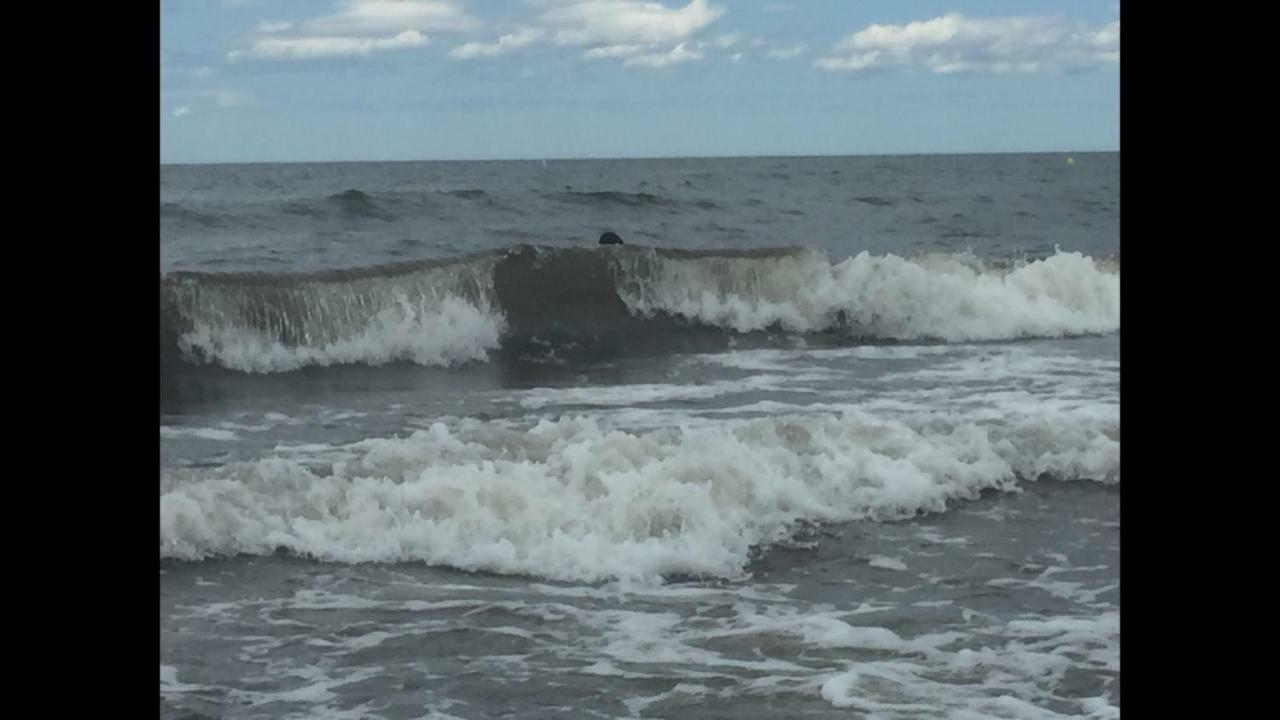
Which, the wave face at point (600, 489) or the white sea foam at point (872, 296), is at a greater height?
the white sea foam at point (872, 296)

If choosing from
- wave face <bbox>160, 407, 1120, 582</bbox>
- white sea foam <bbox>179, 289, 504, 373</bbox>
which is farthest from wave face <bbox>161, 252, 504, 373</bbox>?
wave face <bbox>160, 407, 1120, 582</bbox>

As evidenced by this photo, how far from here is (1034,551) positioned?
19.6ft

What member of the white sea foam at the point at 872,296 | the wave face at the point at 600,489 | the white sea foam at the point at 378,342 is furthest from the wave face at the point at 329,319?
the wave face at the point at 600,489

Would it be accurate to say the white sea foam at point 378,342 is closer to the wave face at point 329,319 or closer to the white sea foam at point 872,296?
the wave face at point 329,319

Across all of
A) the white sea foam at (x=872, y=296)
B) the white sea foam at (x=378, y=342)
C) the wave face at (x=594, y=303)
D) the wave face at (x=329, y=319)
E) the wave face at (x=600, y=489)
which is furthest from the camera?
the white sea foam at (x=872, y=296)

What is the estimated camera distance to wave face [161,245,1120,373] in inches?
460

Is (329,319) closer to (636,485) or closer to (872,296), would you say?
(872,296)

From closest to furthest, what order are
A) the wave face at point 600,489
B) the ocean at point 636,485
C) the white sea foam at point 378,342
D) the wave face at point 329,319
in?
the ocean at point 636,485 < the wave face at point 600,489 < the white sea foam at point 378,342 < the wave face at point 329,319

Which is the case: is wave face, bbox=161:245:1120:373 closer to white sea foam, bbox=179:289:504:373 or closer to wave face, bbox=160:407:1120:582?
white sea foam, bbox=179:289:504:373

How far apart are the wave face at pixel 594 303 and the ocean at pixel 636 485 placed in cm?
4

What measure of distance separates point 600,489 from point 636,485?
0.21m

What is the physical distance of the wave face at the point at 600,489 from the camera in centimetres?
599
